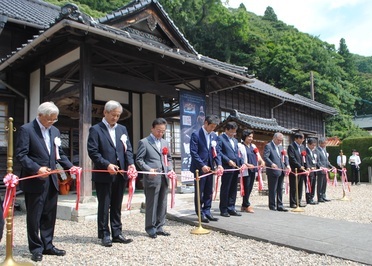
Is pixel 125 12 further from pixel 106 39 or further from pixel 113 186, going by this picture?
pixel 113 186

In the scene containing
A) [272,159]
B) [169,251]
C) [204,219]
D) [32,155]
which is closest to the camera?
[32,155]

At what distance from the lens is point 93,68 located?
7.11 metres

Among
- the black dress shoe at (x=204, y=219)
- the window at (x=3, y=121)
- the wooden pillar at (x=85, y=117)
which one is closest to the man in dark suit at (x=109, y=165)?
the black dress shoe at (x=204, y=219)

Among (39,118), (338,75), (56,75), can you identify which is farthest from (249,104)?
(338,75)

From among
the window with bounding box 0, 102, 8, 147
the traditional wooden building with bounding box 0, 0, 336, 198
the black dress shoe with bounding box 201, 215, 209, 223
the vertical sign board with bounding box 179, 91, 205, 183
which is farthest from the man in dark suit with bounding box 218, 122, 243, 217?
the window with bounding box 0, 102, 8, 147

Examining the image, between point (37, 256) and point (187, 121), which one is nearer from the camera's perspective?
point (37, 256)

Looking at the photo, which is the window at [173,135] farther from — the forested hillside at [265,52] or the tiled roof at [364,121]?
the tiled roof at [364,121]

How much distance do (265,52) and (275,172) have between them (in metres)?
27.6

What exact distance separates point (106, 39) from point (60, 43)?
4.41ft

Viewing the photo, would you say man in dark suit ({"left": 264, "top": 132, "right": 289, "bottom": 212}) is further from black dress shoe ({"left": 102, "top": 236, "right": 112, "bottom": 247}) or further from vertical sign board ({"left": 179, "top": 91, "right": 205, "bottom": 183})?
black dress shoe ({"left": 102, "top": 236, "right": 112, "bottom": 247})

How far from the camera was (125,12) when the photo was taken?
873 centimetres

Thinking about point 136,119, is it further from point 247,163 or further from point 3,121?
point 247,163

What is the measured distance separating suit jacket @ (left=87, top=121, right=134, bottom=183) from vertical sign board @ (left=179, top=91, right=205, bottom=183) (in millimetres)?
4343

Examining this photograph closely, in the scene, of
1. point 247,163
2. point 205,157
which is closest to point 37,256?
point 205,157
